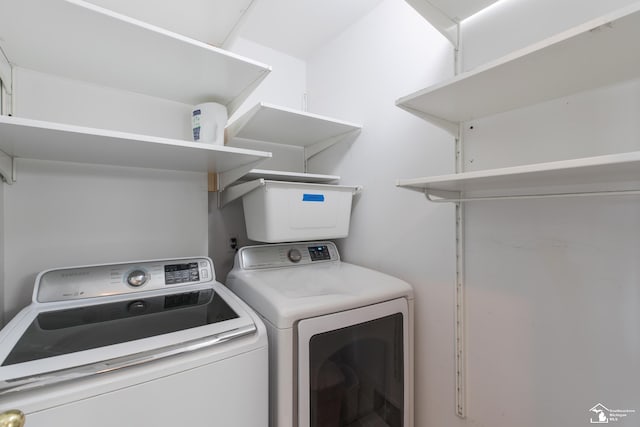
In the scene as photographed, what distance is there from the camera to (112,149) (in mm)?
1100

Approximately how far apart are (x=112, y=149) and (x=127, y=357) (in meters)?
0.79

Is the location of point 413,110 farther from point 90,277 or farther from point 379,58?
point 90,277

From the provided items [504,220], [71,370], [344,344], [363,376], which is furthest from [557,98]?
[71,370]

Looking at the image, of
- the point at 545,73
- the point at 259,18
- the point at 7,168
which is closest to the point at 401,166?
the point at 545,73

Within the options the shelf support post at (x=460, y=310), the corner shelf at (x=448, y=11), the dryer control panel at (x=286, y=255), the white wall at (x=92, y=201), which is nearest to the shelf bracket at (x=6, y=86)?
the white wall at (x=92, y=201)

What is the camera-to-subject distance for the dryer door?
1.01m

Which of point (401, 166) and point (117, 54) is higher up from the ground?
point (117, 54)

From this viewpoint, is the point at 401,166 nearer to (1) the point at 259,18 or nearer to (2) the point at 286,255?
(2) the point at 286,255

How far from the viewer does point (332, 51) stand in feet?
6.40

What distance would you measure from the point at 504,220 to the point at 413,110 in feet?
1.85

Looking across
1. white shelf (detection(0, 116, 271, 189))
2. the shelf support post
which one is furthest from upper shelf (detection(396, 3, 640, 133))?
white shelf (detection(0, 116, 271, 189))

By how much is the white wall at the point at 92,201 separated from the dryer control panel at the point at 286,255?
0.30 meters

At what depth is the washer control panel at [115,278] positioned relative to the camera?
1088mm

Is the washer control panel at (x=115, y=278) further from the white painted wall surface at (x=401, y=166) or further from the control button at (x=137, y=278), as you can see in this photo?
the white painted wall surface at (x=401, y=166)
